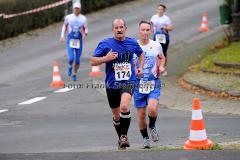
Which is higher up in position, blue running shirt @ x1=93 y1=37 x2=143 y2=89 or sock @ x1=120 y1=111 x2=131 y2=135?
blue running shirt @ x1=93 y1=37 x2=143 y2=89

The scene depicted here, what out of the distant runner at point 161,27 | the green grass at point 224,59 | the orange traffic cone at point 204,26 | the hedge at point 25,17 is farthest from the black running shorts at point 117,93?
the orange traffic cone at point 204,26

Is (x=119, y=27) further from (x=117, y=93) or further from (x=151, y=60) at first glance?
(x=117, y=93)

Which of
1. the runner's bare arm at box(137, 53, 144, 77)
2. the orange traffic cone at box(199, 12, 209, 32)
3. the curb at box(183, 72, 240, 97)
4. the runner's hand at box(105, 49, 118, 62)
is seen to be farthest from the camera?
the orange traffic cone at box(199, 12, 209, 32)

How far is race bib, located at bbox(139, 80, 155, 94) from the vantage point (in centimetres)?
1069

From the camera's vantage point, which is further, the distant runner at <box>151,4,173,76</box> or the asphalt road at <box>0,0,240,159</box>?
the distant runner at <box>151,4,173,76</box>

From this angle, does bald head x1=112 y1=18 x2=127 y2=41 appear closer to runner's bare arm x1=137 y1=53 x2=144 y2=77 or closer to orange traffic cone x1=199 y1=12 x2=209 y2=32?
runner's bare arm x1=137 y1=53 x2=144 y2=77

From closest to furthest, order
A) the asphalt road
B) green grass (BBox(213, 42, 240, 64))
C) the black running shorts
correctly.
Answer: the black running shorts → the asphalt road → green grass (BBox(213, 42, 240, 64))

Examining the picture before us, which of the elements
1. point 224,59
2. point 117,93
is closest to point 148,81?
→ point 117,93

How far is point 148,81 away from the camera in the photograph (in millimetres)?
10758

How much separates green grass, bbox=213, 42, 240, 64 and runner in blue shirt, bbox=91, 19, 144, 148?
8402 mm

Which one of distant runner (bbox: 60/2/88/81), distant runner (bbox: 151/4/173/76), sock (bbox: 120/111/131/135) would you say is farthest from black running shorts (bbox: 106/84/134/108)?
distant runner (bbox: 60/2/88/81)

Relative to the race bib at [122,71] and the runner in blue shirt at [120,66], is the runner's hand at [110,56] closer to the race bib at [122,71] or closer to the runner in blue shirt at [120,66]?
→ the runner in blue shirt at [120,66]

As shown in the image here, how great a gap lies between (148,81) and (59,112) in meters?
4.32

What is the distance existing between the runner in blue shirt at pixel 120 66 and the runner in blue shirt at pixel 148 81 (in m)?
0.24
